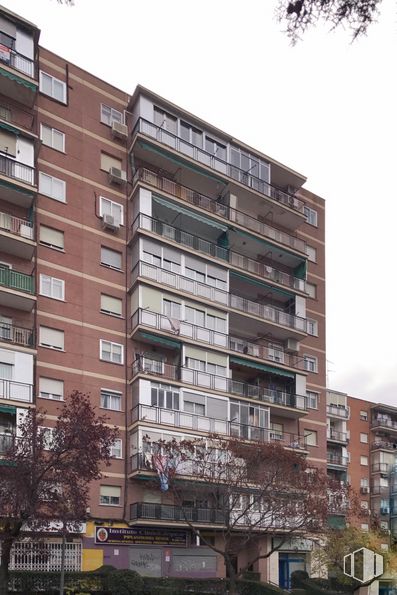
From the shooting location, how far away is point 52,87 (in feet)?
129

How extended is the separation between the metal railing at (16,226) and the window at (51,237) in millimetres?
1594

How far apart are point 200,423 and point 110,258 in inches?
385

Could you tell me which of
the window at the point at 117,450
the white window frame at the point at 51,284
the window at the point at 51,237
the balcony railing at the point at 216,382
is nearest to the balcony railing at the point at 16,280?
the white window frame at the point at 51,284

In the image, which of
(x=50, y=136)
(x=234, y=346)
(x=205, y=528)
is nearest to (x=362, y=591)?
(x=205, y=528)

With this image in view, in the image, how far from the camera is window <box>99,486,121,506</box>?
3651cm

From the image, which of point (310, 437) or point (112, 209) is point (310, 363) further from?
point (112, 209)

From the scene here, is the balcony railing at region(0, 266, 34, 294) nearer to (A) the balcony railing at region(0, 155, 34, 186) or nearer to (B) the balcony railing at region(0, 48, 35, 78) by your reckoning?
(A) the balcony railing at region(0, 155, 34, 186)

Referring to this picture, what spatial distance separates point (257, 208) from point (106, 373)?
1627 centimetres

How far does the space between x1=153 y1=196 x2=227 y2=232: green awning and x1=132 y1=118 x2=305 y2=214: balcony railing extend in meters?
3.07

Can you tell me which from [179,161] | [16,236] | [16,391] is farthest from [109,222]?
[16,391]

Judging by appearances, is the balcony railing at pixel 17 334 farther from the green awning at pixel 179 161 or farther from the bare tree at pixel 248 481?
the green awning at pixel 179 161

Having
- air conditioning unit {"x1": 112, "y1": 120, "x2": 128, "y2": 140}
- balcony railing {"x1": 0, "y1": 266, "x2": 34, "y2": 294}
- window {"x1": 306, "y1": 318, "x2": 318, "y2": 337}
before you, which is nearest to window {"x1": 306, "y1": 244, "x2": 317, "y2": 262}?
window {"x1": 306, "y1": 318, "x2": 318, "y2": 337}

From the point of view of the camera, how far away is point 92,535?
1391 inches

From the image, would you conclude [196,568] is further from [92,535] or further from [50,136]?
[50,136]
